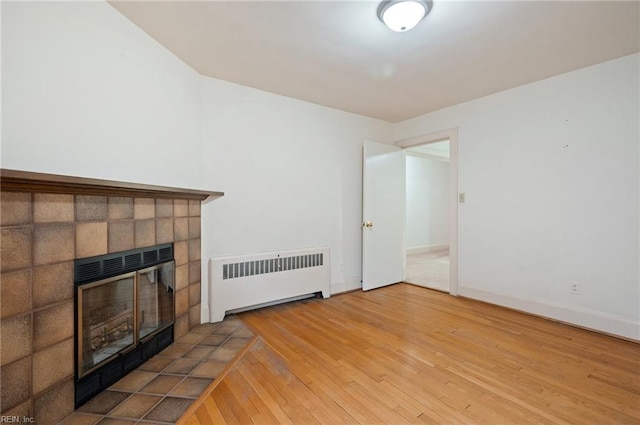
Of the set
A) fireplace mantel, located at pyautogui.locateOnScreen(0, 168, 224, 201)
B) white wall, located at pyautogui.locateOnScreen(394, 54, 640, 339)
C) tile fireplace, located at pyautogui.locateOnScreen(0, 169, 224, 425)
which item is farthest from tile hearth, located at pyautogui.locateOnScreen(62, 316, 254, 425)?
white wall, located at pyautogui.locateOnScreen(394, 54, 640, 339)

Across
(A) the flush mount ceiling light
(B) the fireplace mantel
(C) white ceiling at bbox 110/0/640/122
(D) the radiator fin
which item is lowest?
Answer: (D) the radiator fin

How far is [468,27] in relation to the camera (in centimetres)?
191

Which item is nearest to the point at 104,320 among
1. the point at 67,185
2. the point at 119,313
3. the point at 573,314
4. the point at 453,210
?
the point at 119,313

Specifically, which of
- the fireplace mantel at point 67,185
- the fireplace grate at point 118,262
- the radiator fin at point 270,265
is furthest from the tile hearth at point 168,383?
the fireplace mantel at point 67,185

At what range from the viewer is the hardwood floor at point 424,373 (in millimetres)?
1479

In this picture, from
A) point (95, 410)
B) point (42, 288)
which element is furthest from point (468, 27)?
point (95, 410)

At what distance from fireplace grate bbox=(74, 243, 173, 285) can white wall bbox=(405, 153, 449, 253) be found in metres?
5.73

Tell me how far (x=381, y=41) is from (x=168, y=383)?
2.86 metres

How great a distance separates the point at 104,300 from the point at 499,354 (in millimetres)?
2848

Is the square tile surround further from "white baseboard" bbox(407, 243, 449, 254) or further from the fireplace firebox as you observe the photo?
"white baseboard" bbox(407, 243, 449, 254)

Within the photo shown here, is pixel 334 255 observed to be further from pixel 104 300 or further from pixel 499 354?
pixel 104 300

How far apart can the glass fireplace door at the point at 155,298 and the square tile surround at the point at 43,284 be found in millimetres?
356

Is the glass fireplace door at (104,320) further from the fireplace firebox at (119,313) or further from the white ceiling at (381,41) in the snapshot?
the white ceiling at (381,41)

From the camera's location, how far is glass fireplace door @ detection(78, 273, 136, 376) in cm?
155
